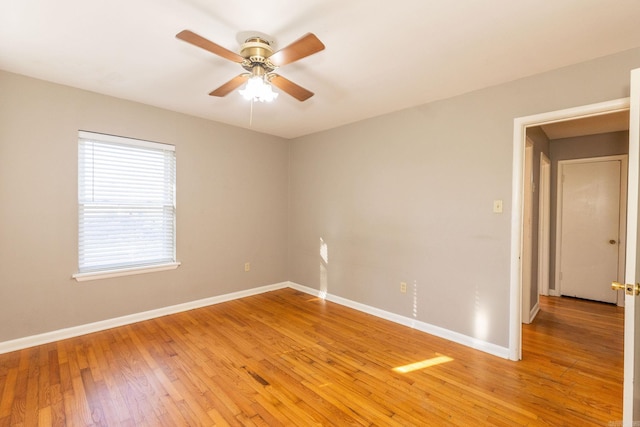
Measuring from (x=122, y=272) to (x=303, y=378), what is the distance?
7.66 feet

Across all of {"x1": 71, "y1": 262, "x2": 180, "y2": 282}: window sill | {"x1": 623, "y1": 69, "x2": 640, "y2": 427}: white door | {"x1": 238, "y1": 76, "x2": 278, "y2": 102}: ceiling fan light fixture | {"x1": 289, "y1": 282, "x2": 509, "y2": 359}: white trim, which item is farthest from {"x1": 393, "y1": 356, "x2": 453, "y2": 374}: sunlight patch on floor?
{"x1": 71, "y1": 262, "x2": 180, "y2": 282}: window sill

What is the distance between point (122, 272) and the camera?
3.25m

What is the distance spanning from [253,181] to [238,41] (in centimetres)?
252

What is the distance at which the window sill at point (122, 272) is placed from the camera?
301cm

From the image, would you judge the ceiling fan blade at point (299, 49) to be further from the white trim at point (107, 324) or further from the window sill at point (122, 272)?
the white trim at point (107, 324)

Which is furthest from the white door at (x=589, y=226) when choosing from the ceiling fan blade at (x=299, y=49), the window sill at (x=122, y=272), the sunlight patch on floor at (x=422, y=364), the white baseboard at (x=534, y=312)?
the window sill at (x=122, y=272)

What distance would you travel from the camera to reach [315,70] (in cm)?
247

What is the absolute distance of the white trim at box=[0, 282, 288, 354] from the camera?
268 centimetres

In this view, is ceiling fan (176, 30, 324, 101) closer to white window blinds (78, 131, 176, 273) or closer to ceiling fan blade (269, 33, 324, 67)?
ceiling fan blade (269, 33, 324, 67)

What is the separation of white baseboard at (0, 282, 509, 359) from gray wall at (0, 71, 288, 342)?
0.21ft

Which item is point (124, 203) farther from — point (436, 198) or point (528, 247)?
point (528, 247)

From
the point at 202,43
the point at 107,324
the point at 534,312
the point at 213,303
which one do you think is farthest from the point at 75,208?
the point at 534,312

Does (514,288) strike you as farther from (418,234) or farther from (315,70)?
A: (315,70)

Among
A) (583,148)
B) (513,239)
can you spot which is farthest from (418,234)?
(583,148)
